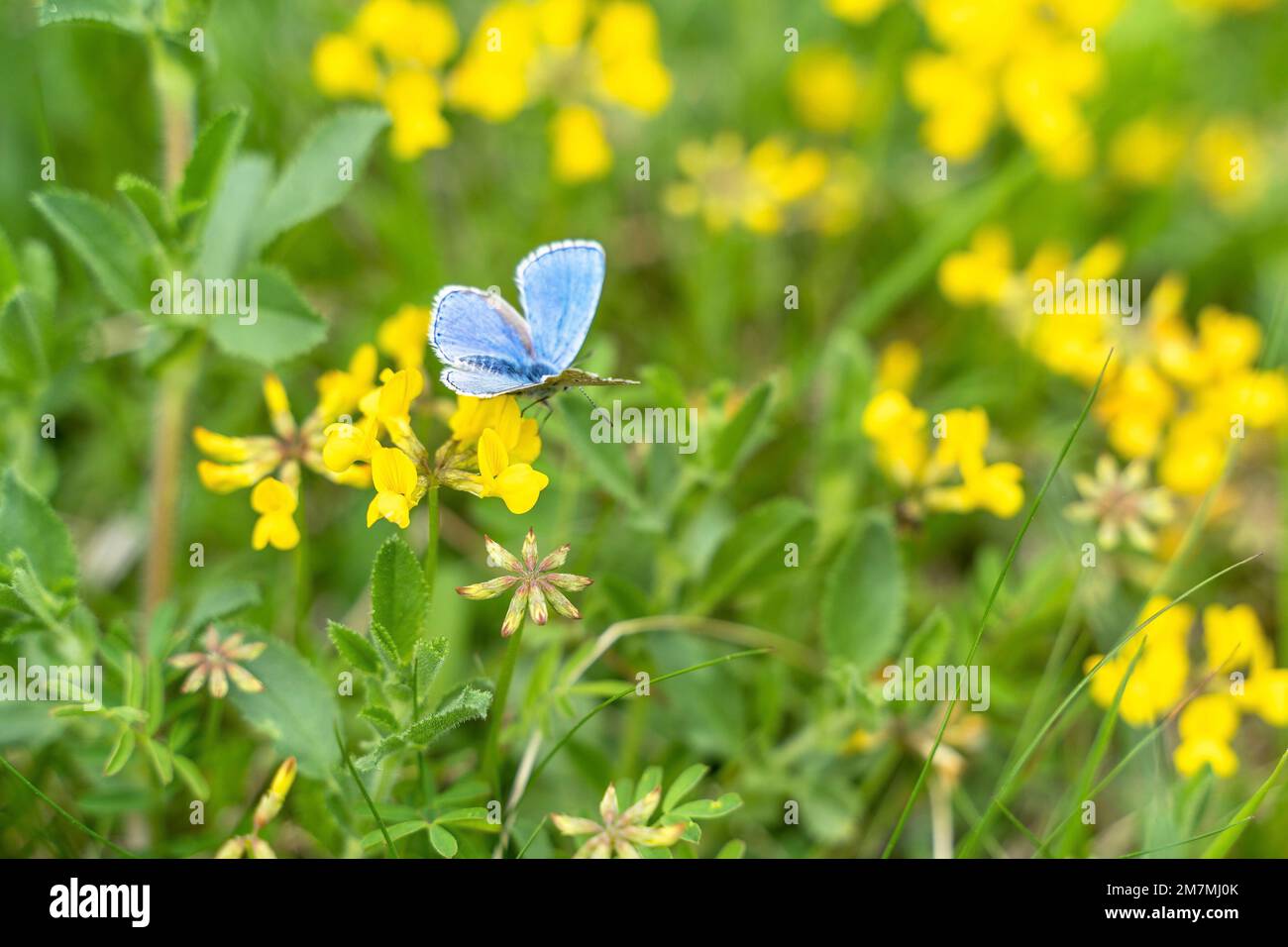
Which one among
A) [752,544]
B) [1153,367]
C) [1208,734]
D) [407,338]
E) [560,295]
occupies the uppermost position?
[1153,367]

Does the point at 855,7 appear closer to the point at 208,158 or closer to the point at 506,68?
the point at 506,68

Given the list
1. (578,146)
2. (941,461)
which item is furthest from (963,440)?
(578,146)

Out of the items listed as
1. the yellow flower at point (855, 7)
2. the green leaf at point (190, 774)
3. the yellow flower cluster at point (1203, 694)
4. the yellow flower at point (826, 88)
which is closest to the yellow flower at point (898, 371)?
the yellow flower cluster at point (1203, 694)

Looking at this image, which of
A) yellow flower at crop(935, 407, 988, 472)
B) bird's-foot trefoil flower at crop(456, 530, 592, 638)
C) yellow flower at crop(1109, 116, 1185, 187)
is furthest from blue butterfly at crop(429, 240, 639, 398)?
yellow flower at crop(1109, 116, 1185, 187)

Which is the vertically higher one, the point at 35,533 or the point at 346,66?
the point at 346,66

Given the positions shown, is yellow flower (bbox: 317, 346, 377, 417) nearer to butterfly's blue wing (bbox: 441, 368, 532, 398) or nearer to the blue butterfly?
the blue butterfly
